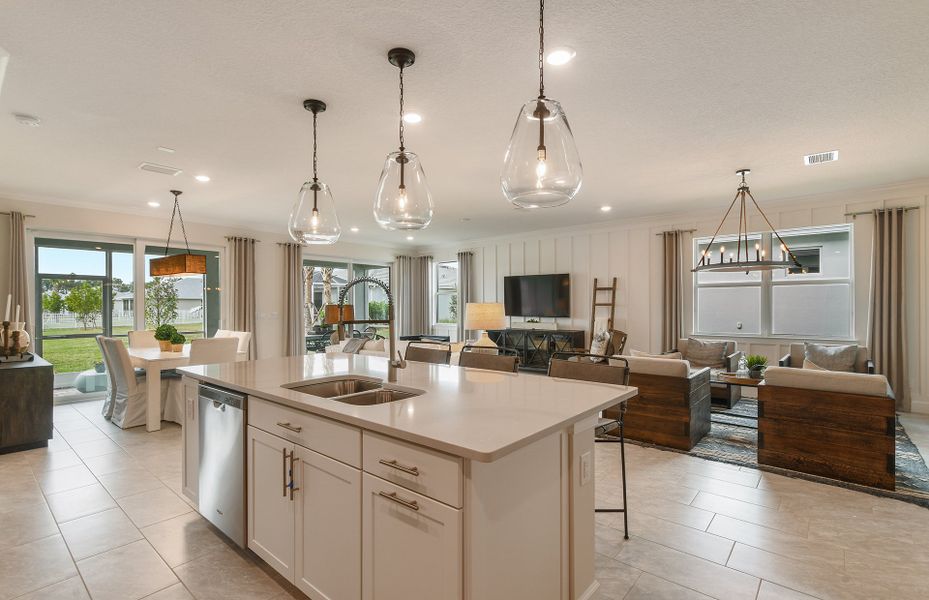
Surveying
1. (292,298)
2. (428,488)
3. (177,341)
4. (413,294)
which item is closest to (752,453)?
(428,488)

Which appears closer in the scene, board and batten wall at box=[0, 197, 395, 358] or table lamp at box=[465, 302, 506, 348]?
table lamp at box=[465, 302, 506, 348]

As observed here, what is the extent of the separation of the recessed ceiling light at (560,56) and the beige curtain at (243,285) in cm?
624

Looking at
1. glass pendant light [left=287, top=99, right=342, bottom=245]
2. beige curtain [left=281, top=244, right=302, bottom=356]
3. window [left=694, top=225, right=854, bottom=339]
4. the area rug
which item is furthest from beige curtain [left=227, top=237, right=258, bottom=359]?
window [left=694, top=225, right=854, bottom=339]

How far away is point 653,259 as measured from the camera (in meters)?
6.89

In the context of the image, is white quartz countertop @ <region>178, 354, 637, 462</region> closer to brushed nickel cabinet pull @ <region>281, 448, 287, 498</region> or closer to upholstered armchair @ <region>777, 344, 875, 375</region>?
brushed nickel cabinet pull @ <region>281, 448, 287, 498</region>

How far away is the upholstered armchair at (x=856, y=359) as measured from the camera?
186 inches

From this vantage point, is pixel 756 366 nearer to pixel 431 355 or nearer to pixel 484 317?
pixel 484 317

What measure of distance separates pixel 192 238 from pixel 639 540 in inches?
277

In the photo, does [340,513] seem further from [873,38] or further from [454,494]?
[873,38]

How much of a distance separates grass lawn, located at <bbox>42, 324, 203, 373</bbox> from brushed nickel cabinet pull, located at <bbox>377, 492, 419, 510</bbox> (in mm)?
6341

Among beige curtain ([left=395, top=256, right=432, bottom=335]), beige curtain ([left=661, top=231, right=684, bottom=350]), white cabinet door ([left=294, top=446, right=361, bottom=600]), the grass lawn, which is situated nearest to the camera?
white cabinet door ([left=294, top=446, right=361, bottom=600])

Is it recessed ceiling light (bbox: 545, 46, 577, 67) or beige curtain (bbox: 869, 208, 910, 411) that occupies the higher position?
recessed ceiling light (bbox: 545, 46, 577, 67)

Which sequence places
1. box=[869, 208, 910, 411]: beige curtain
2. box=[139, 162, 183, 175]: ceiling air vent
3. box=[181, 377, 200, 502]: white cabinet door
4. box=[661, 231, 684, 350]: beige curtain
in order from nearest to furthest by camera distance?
box=[181, 377, 200, 502]: white cabinet door < box=[139, 162, 183, 175]: ceiling air vent < box=[869, 208, 910, 411]: beige curtain < box=[661, 231, 684, 350]: beige curtain

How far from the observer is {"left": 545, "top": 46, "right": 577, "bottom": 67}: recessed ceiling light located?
7.70ft
